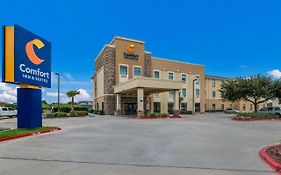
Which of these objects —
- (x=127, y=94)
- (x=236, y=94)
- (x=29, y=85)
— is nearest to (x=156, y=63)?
(x=127, y=94)

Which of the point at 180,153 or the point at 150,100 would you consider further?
the point at 150,100

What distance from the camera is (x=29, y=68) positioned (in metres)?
16.5

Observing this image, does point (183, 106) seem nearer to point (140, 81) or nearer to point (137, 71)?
point (137, 71)

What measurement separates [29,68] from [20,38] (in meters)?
2.16

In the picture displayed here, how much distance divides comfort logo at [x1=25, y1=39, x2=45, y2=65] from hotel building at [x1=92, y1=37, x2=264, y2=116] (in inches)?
619

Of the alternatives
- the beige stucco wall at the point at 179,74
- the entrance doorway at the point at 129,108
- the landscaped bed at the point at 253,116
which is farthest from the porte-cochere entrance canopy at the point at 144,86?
the beige stucco wall at the point at 179,74

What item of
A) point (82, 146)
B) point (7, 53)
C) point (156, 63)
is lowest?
point (82, 146)

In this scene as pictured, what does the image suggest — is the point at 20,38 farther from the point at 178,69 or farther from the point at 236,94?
the point at 178,69

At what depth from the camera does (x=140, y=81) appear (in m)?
31.7

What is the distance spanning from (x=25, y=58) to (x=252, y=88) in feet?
98.1

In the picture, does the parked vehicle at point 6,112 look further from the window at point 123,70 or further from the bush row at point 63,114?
the window at point 123,70

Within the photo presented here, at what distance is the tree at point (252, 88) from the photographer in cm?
3349

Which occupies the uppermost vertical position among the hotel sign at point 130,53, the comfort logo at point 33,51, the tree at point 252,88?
the hotel sign at point 130,53

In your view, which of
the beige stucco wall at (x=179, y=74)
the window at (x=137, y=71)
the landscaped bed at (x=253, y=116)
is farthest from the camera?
the beige stucco wall at (x=179, y=74)
